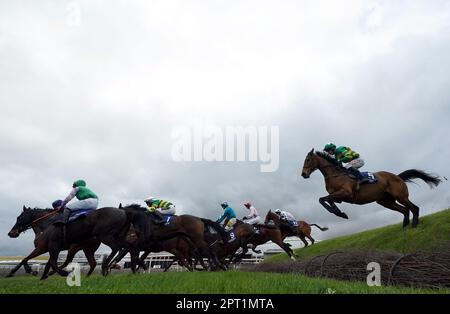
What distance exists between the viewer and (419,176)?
38.2 ft

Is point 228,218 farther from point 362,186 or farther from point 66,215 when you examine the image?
point 66,215

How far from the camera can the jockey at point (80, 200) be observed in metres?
8.79

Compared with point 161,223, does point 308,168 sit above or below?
above

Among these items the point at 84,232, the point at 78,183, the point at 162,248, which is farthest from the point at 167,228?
the point at 78,183

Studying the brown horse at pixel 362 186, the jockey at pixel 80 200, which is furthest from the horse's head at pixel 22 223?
the brown horse at pixel 362 186

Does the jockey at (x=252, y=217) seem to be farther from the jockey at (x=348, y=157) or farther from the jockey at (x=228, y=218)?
the jockey at (x=348, y=157)

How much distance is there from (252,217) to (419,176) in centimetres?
653
